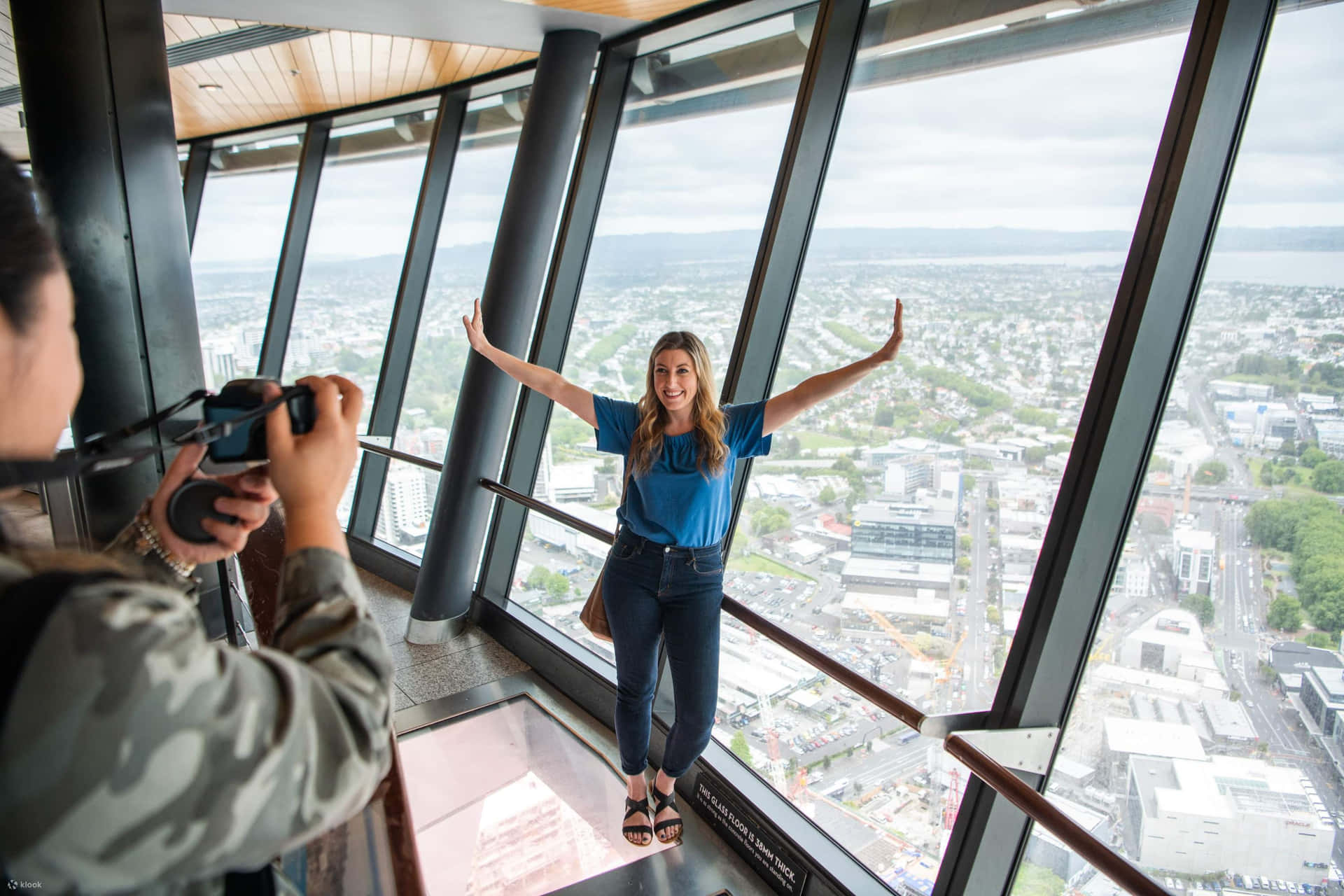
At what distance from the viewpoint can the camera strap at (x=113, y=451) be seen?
2.02 feet

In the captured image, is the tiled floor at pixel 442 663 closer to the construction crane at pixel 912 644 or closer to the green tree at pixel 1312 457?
the construction crane at pixel 912 644

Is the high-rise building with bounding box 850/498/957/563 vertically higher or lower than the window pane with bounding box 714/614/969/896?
higher

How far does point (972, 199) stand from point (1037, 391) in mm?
697

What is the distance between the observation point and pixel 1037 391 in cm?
217

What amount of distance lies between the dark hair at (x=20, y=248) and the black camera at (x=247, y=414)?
209 mm

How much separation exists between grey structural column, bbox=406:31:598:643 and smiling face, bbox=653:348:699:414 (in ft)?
5.27

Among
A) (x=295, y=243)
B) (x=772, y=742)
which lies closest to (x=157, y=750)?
(x=772, y=742)

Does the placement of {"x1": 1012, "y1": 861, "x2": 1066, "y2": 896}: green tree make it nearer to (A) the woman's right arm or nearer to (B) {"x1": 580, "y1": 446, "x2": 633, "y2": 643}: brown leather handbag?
(B) {"x1": 580, "y1": 446, "x2": 633, "y2": 643}: brown leather handbag

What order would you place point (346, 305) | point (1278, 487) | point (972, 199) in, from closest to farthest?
point (1278, 487)
point (972, 199)
point (346, 305)

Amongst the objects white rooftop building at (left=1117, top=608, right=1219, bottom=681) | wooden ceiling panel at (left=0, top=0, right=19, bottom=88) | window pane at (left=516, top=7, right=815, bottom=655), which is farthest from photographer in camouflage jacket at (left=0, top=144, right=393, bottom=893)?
wooden ceiling panel at (left=0, top=0, right=19, bottom=88)

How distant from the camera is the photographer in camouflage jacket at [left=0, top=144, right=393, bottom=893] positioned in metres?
0.47

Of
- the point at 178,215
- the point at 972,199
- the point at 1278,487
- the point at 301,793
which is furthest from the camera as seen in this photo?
the point at 178,215

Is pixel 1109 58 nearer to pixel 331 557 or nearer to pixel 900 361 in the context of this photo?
pixel 900 361

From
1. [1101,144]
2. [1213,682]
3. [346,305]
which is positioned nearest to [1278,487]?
[1213,682]
